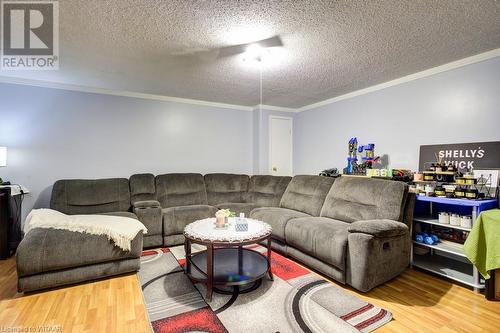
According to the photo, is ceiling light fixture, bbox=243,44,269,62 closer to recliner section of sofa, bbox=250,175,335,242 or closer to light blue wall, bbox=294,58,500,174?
recliner section of sofa, bbox=250,175,335,242

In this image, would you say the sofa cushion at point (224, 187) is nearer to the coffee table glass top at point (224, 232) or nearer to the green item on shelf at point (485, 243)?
the coffee table glass top at point (224, 232)

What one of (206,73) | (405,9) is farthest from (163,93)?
(405,9)

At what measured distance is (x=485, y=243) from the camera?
2.04m

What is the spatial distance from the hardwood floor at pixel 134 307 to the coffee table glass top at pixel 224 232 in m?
0.69

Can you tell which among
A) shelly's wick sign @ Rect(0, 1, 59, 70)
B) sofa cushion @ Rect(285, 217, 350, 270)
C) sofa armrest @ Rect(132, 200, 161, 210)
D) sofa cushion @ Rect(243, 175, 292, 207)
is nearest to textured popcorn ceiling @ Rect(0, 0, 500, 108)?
shelly's wick sign @ Rect(0, 1, 59, 70)

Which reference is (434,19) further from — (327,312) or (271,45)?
(327,312)

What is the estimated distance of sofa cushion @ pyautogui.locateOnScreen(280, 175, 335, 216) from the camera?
329 cm

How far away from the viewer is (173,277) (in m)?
2.41

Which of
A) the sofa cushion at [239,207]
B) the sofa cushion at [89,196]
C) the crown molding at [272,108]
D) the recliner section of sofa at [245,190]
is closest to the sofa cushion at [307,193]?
the recliner section of sofa at [245,190]

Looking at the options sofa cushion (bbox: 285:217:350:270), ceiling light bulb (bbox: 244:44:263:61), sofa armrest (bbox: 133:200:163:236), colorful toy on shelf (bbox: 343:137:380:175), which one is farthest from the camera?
colorful toy on shelf (bbox: 343:137:380:175)

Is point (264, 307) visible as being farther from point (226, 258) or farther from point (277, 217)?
point (277, 217)

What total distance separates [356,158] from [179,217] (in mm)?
2739

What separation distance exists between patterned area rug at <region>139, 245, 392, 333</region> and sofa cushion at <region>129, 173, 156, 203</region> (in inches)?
57.7

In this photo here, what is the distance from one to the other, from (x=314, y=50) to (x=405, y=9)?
830mm
